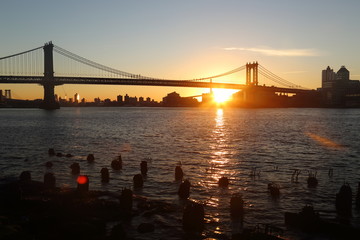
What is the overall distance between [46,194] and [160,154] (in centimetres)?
1788

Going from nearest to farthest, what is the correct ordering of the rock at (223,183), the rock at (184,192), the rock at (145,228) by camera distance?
1. the rock at (145,228)
2. the rock at (184,192)
3. the rock at (223,183)

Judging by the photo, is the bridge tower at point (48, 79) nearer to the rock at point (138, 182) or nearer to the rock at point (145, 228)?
the rock at point (138, 182)

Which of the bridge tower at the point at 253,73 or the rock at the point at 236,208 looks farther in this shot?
the bridge tower at the point at 253,73

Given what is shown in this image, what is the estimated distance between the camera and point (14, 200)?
16.7m

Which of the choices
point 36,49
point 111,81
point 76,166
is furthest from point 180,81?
point 76,166

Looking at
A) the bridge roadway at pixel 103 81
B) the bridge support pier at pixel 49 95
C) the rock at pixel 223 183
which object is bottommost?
the rock at pixel 223 183

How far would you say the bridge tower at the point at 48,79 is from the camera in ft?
430

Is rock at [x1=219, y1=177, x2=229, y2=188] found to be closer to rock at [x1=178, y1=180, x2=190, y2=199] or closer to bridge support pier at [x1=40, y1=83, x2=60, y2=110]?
rock at [x1=178, y1=180, x2=190, y2=199]

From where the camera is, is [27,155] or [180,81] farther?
[180,81]

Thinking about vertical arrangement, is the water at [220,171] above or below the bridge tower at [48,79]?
below

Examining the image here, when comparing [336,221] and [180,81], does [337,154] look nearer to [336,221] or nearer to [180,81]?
[336,221]

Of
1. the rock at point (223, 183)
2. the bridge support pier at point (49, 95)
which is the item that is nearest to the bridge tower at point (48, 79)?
the bridge support pier at point (49, 95)

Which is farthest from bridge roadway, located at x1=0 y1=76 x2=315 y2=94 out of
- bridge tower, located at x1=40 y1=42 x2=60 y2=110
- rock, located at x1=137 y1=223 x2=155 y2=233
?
rock, located at x1=137 y1=223 x2=155 y2=233

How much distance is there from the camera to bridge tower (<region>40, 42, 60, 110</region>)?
430ft
